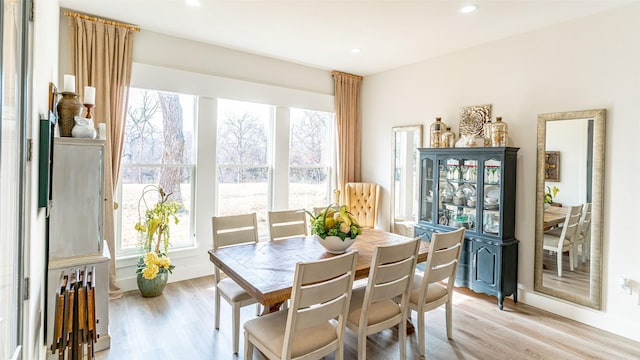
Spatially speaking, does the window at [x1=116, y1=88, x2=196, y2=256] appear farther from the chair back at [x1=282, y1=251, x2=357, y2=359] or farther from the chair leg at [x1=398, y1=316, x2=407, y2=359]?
the chair leg at [x1=398, y1=316, x2=407, y2=359]

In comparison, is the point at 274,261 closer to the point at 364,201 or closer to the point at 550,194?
the point at 550,194

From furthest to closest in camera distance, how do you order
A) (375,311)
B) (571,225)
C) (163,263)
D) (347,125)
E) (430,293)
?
(347,125) → (163,263) → (571,225) → (430,293) → (375,311)

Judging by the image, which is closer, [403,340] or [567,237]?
[403,340]

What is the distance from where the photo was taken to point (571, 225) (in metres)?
3.39

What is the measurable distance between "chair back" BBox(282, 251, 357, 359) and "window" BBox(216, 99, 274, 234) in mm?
2879

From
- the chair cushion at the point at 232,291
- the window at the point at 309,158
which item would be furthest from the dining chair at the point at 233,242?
the window at the point at 309,158

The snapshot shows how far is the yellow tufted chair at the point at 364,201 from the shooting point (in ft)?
17.3

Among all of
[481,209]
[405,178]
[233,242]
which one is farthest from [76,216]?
[405,178]

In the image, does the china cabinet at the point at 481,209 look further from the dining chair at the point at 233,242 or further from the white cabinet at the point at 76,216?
the white cabinet at the point at 76,216

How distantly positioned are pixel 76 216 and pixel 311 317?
188 centimetres

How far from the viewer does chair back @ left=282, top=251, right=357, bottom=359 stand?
178cm

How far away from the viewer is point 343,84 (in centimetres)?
545

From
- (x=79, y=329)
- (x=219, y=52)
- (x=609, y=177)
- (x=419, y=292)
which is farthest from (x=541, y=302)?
(x=219, y=52)

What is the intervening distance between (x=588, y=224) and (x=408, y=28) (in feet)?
8.54
